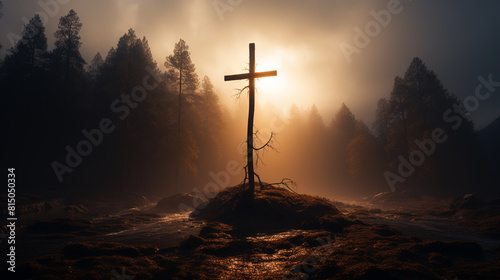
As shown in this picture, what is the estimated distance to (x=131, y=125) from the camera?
24219 millimetres

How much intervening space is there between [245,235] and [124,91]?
21.1 m

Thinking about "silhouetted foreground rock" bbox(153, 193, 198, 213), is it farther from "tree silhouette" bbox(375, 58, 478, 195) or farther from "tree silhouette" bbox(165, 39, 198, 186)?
"tree silhouette" bbox(375, 58, 478, 195)

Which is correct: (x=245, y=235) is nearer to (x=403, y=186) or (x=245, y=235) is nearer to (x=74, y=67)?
(x=74, y=67)

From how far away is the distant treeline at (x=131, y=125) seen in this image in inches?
965

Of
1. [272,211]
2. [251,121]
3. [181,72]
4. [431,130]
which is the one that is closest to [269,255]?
[272,211]

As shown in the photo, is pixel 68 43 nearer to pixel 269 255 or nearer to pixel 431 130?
pixel 269 255

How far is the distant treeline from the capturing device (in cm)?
2450

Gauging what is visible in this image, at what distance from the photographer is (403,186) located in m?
35.0

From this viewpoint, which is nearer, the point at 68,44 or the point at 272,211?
the point at 272,211

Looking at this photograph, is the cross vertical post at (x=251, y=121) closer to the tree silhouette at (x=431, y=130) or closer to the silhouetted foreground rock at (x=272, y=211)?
the silhouetted foreground rock at (x=272, y=211)

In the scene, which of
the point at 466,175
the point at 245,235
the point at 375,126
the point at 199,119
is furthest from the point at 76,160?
the point at 375,126

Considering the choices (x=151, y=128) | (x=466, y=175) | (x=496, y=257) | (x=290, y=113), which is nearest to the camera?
(x=496, y=257)

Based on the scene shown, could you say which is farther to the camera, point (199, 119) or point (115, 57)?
point (199, 119)

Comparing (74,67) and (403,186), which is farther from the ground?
(74,67)
